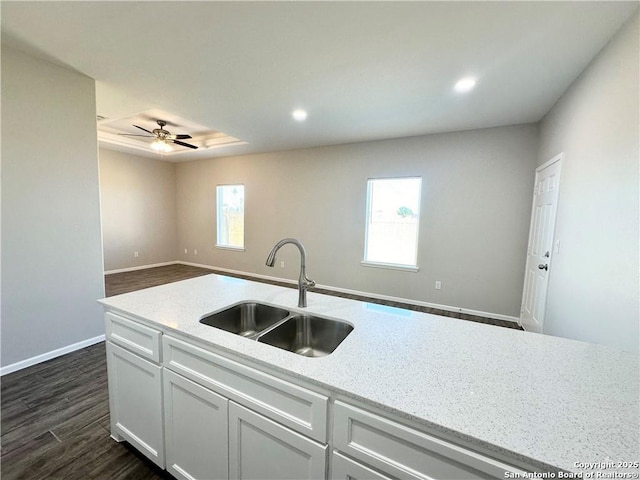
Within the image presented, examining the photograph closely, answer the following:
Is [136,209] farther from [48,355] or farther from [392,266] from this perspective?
[392,266]

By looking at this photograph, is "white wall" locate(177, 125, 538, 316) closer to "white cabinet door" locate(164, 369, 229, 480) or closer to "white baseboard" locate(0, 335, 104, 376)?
"white baseboard" locate(0, 335, 104, 376)

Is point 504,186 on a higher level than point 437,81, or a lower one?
lower

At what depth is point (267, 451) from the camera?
41.4 inches

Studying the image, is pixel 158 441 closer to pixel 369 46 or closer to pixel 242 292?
pixel 242 292

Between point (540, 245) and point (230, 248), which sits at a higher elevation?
point (540, 245)

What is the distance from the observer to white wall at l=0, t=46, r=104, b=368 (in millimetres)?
2199

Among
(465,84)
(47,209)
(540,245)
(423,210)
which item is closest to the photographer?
(47,209)

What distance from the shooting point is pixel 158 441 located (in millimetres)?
1394

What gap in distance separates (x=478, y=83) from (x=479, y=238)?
2.09m

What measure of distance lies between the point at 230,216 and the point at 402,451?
6085 mm

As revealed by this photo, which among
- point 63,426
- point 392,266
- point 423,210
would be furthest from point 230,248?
point 63,426

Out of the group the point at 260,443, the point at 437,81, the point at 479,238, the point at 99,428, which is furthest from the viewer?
the point at 479,238

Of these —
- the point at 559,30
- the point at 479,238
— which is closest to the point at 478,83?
the point at 559,30

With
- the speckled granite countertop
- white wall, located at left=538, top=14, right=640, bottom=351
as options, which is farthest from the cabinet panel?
white wall, located at left=538, top=14, right=640, bottom=351
